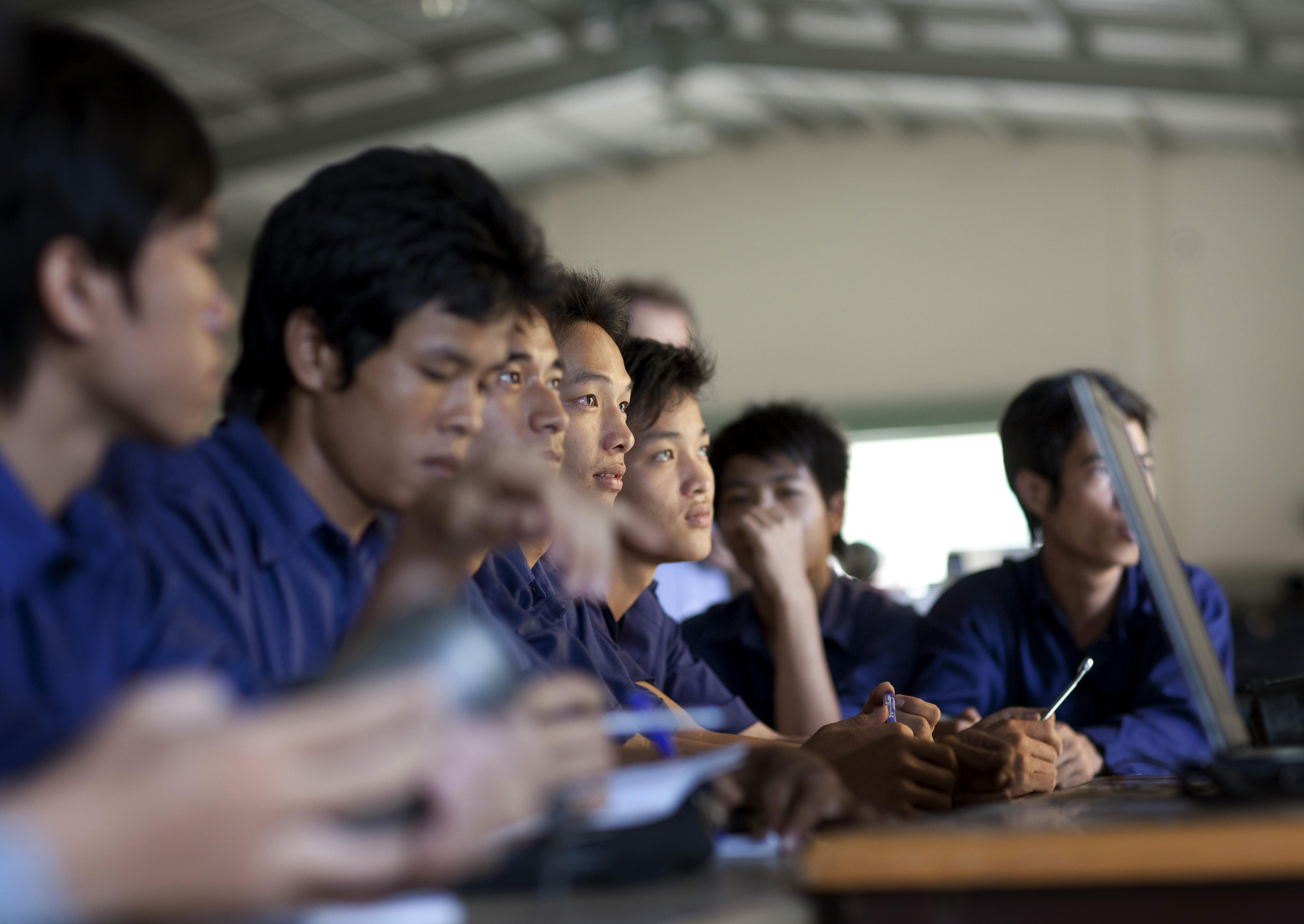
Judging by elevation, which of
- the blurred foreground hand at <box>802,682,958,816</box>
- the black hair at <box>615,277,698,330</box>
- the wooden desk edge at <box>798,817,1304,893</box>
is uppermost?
the black hair at <box>615,277,698,330</box>

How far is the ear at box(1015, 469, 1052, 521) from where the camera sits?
2.55m

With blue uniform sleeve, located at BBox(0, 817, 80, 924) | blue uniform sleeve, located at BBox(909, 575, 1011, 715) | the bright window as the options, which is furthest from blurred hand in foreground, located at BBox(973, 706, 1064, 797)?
the bright window

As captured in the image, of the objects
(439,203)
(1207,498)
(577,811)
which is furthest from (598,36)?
(577,811)

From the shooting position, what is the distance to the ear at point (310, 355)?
115 cm

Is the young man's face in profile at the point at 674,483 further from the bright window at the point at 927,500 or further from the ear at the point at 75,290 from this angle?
the bright window at the point at 927,500

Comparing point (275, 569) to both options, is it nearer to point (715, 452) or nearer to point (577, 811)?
point (577, 811)

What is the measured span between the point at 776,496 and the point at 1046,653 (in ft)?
2.10

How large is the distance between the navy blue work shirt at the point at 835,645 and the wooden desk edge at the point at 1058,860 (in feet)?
5.32

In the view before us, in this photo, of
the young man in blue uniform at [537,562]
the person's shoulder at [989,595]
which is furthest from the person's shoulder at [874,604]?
the young man in blue uniform at [537,562]

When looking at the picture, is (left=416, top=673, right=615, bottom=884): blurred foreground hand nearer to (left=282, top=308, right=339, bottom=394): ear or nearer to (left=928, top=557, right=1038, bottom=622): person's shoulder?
(left=282, top=308, right=339, bottom=394): ear

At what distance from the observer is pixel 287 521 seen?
3.59 ft

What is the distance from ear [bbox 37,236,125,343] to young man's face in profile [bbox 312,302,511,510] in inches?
13.0

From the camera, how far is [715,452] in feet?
9.14

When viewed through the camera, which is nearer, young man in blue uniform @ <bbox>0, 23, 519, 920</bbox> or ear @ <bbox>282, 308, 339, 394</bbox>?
young man in blue uniform @ <bbox>0, 23, 519, 920</bbox>
